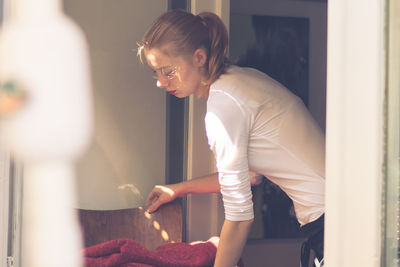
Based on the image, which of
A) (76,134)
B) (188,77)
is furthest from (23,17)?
(76,134)

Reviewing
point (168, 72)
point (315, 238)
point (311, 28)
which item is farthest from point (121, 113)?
point (311, 28)

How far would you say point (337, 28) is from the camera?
0.87 m

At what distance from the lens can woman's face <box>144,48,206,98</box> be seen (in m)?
1.63

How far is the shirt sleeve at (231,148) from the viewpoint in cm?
143

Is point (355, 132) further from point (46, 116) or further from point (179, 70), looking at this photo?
point (46, 116)

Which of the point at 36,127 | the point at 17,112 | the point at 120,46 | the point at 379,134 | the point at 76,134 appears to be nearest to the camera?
the point at 379,134

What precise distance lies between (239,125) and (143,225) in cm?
87

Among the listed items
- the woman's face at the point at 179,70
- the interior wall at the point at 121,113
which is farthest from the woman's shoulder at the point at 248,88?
the interior wall at the point at 121,113

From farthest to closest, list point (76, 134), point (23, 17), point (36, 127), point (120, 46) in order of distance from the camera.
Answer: point (120, 46)
point (76, 134)
point (36, 127)
point (23, 17)

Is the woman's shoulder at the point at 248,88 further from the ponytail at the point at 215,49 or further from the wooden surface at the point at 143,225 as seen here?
the wooden surface at the point at 143,225

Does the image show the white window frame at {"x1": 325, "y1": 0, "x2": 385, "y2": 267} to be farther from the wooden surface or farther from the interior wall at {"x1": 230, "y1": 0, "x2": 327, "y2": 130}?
the interior wall at {"x1": 230, "y1": 0, "x2": 327, "y2": 130}

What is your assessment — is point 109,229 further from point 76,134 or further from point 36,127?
point 36,127

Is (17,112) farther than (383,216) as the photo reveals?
Yes

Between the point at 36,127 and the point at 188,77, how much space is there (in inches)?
20.3
